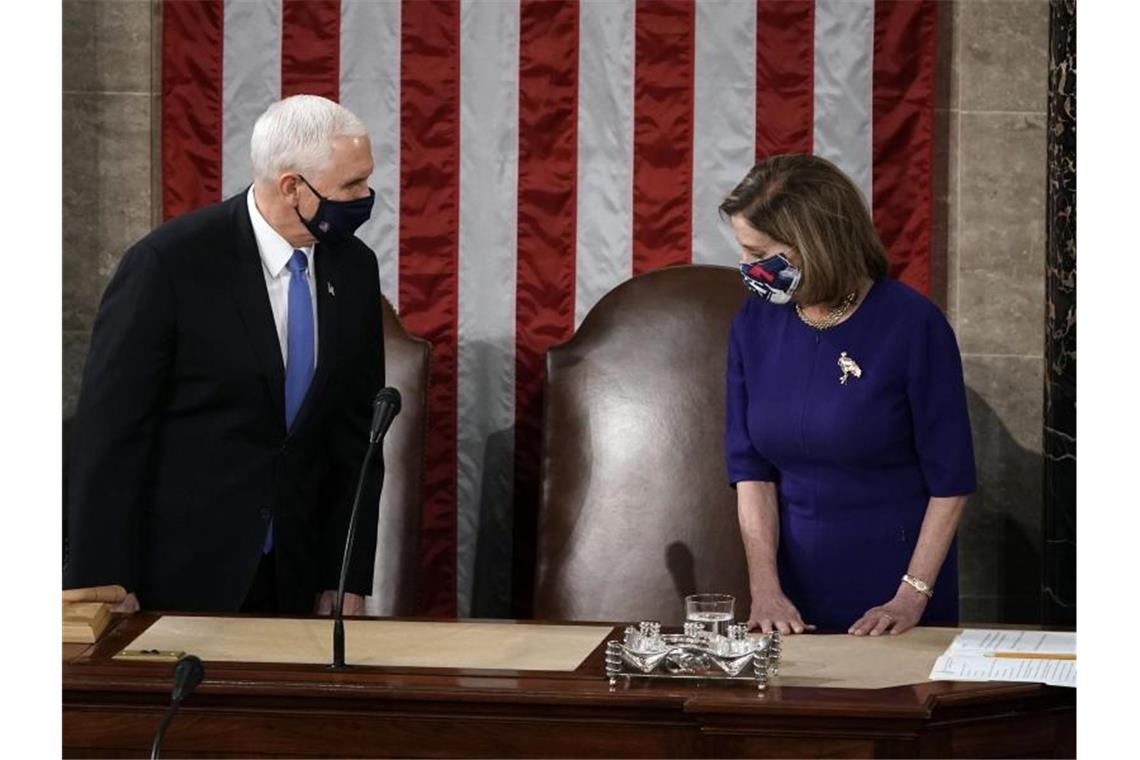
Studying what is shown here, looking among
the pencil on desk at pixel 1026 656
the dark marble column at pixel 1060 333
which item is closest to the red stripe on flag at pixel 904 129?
the dark marble column at pixel 1060 333

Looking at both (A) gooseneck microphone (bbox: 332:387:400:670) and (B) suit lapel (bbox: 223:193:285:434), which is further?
(B) suit lapel (bbox: 223:193:285:434)

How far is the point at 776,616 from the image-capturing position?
10.8ft

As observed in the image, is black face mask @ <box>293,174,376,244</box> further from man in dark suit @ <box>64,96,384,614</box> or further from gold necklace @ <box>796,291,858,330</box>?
gold necklace @ <box>796,291,858,330</box>

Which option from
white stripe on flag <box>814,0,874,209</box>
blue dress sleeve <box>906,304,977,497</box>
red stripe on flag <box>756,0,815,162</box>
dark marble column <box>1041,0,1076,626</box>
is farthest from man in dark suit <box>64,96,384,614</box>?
dark marble column <box>1041,0,1076,626</box>

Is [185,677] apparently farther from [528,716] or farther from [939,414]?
[939,414]

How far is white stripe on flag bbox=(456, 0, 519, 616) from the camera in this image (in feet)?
16.9

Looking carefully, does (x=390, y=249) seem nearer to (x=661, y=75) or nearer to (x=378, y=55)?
(x=378, y=55)

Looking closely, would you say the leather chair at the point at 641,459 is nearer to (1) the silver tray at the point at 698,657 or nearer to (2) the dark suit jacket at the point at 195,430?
(2) the dark suit jacket at the point at 195,430

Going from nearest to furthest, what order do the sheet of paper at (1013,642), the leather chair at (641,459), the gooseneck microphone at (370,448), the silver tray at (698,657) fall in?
1. the silver tray at (698,657)
2. the gooseneck microphone at (370,448)
3. the sheet of paper at (1013,642)
4. the leather chair at (641,459)

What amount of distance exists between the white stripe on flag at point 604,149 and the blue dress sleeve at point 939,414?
1895mm

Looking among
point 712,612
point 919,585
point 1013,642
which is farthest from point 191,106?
point 1013,642

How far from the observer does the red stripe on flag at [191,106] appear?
5145 millimetres

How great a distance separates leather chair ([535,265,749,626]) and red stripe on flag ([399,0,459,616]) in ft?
1.45

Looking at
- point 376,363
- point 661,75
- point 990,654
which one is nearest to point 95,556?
point 376,363
